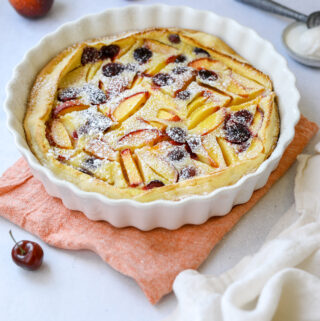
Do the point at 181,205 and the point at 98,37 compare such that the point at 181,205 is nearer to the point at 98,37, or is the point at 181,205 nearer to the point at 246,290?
the point at 246,290

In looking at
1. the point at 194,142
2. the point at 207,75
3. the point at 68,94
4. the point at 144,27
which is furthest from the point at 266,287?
the point at 144,27

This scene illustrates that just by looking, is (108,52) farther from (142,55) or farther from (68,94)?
(68,94)

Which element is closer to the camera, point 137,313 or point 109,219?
point 137,313

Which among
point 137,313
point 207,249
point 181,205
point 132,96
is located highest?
point 132,96

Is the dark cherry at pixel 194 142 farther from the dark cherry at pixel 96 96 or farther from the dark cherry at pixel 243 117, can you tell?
the dark cherry at pixel 96 96

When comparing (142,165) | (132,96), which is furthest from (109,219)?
(132,96)

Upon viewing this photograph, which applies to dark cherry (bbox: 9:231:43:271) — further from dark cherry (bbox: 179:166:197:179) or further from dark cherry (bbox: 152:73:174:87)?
dark cherry (bbox: 152:73:174:87)

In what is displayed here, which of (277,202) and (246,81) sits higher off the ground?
(246,81)

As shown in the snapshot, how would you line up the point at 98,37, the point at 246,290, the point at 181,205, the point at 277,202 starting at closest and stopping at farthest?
the point at 246,290 < the point at 181,205 < the point at 277,202 < the point at 98,37

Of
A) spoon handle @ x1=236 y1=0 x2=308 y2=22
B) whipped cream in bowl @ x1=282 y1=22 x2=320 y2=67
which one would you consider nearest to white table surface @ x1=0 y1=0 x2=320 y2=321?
whipped cream in bowl @ x1=282 y1=22 x2=320 y2=67
